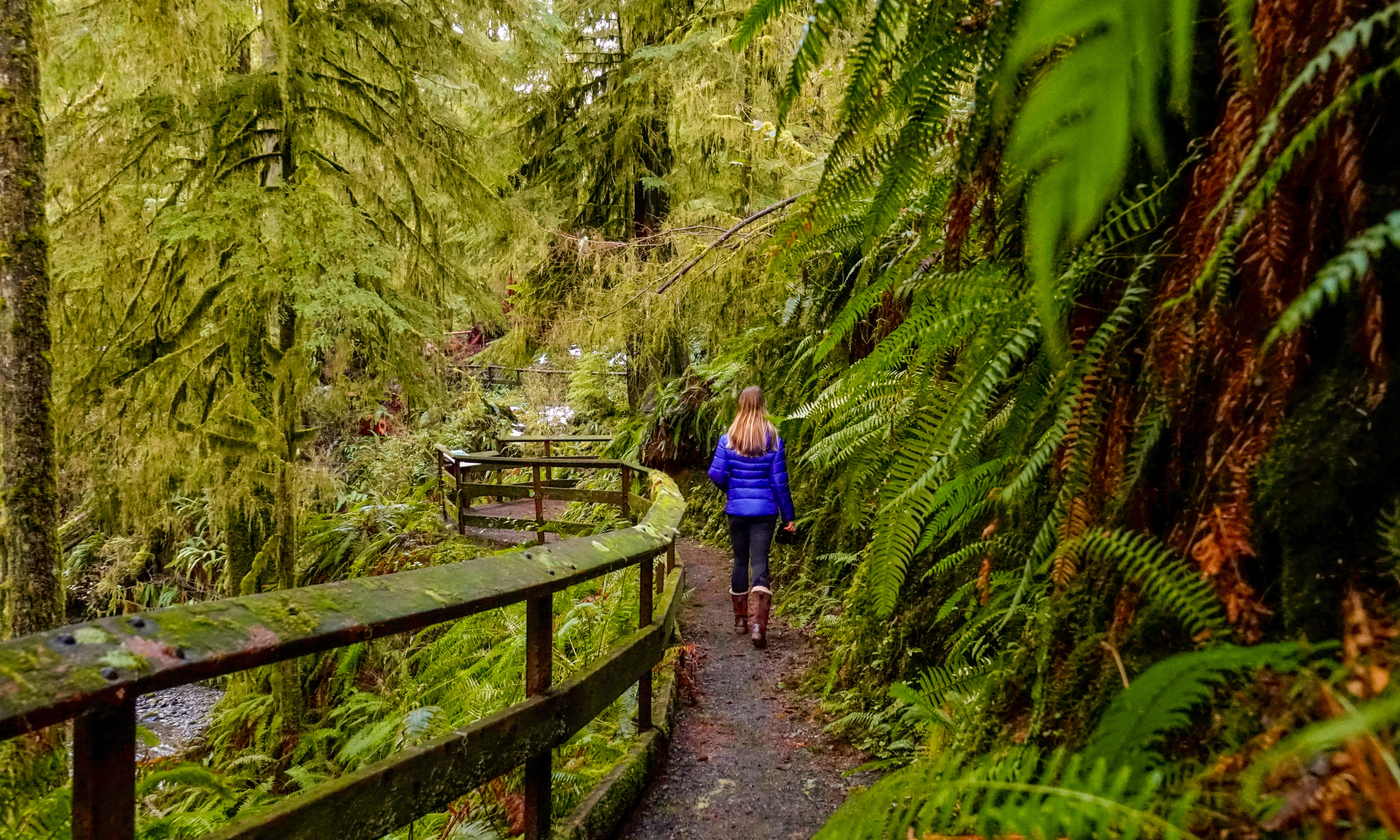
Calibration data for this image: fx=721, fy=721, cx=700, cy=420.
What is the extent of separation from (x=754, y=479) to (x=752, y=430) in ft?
1.35

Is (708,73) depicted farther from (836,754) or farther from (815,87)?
(836,754)

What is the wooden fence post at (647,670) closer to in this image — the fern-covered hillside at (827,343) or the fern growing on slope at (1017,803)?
the fern-covered hillside at (827,343)

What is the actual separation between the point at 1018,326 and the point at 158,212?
8063mm

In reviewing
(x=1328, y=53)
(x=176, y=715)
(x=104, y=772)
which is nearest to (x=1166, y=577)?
(x=1328, y=53)

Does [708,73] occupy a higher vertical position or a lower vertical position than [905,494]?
higher

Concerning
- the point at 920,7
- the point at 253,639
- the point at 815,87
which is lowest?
the point at 253,639

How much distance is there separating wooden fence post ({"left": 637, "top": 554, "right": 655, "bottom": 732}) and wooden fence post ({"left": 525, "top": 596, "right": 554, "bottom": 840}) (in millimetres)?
1008

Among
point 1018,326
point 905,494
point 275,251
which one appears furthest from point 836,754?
point 275,251

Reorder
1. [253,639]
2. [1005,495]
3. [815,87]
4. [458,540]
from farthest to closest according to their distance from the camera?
1. [458,540]
2. [815,87]
3. [1005,495]
4. [253,639]

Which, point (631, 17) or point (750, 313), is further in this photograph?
point (631, 17)

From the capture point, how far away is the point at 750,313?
968 centimetres

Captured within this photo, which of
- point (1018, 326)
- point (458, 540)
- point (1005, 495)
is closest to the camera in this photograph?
point (1005, 495)

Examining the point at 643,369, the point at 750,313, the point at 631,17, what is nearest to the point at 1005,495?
the point at 750,313

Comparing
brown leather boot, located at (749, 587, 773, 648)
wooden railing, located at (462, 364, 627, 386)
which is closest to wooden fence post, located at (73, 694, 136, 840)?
brown leather boot, located at (749, 587, 773, 648)
